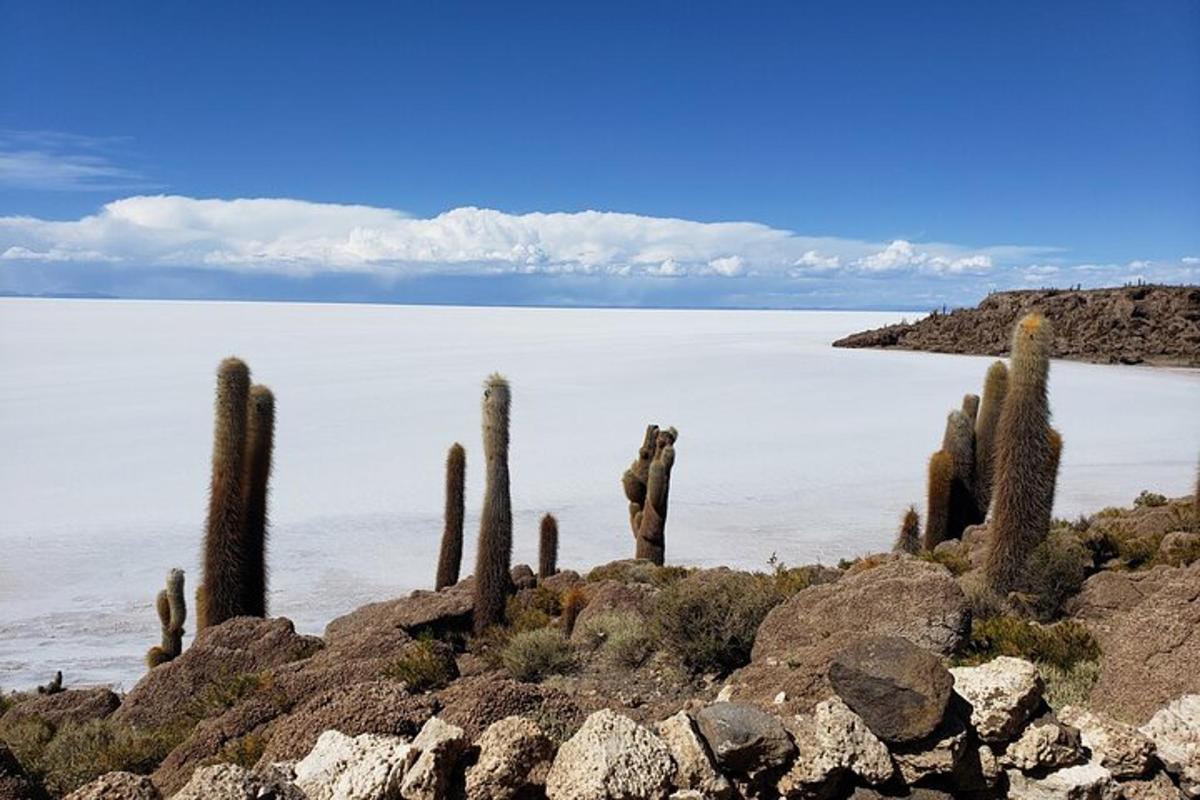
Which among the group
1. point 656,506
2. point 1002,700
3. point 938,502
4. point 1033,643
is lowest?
point 656,506

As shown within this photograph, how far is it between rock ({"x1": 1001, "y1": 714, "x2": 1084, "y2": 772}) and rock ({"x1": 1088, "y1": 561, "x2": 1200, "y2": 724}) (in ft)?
3.73

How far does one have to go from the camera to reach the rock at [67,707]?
26.9ft

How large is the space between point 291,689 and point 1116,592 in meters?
7.10

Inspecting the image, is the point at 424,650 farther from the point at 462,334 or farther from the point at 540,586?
the point at 462,334

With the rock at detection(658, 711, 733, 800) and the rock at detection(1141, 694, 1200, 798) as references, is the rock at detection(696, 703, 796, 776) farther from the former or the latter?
the rock at detection(1141, 694, 1200, 798)

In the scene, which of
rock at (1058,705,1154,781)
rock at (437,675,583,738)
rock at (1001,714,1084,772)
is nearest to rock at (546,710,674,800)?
rock at (437,675,583,738)

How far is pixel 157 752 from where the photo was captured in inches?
253

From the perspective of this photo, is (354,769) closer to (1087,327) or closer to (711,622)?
(711,622)

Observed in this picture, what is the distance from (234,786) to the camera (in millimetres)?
3352

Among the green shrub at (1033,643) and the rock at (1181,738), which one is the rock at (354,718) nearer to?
the rock at (1181,738)

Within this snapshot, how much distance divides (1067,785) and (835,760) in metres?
1.05

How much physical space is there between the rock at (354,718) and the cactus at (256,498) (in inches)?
265

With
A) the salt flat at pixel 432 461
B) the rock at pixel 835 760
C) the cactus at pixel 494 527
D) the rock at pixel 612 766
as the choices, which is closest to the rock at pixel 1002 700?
the rock at pixel 835 760

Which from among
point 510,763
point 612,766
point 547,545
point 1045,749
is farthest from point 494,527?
point 1045,749
